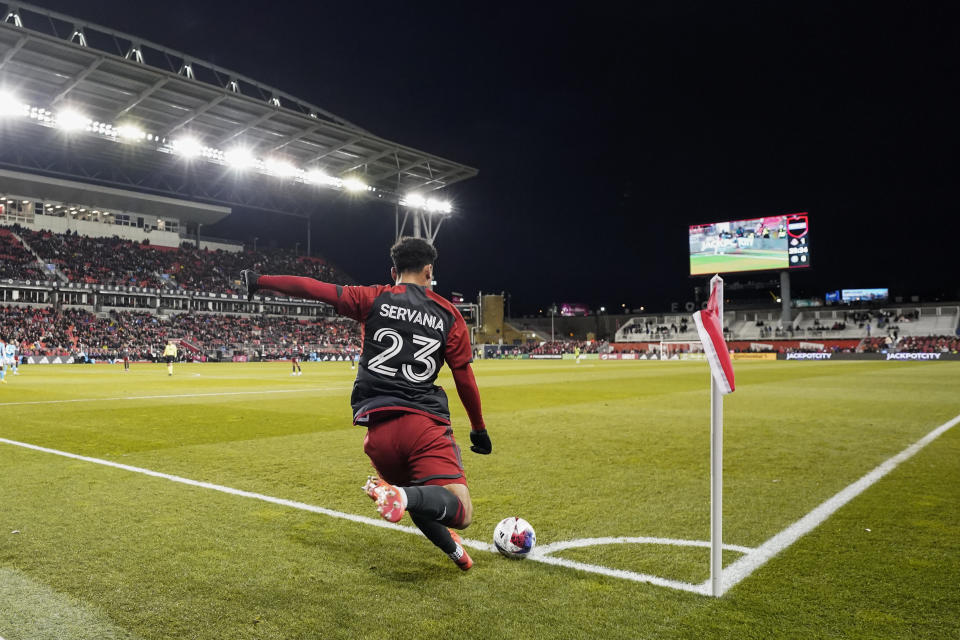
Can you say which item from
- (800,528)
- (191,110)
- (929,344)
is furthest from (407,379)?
(929,344)

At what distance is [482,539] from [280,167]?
4175cm

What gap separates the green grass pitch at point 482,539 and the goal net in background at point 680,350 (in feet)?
164

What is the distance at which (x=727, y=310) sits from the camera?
77250 mm

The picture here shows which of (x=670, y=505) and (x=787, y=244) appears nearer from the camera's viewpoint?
(x=670, y=505)

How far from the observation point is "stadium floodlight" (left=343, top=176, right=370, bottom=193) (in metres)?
45.6

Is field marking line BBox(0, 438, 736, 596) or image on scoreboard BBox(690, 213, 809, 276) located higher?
image on scoreboard BBox(690, 213, 809, 276)

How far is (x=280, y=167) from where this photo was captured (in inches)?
1663

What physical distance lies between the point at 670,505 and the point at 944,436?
6643mm

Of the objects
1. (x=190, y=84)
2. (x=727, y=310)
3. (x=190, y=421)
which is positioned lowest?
(x=190, y=421)

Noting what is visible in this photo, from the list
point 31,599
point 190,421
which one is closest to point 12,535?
point 31,599

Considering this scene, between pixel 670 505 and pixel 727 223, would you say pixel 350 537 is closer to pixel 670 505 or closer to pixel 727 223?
pixel 670 505

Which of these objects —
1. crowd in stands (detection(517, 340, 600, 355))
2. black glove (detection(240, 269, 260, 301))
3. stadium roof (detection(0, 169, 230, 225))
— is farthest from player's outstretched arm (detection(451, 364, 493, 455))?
crowd in stands (detection(517, 340, 600, 355))

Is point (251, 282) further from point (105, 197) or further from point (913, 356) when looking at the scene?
point (105, 197)

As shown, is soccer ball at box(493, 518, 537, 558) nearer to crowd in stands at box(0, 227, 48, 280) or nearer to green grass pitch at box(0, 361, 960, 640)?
green grass pitch at box(0, 361, 960, 640)
